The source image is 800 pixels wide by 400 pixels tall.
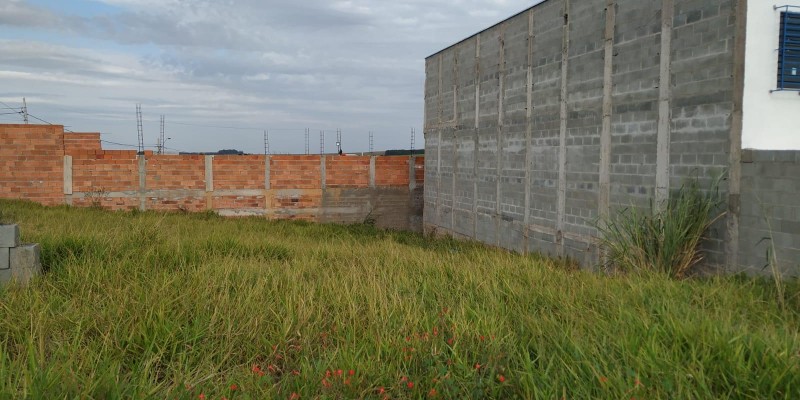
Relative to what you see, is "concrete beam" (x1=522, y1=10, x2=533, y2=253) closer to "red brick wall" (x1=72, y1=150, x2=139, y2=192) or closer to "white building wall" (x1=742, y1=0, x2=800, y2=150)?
"white building wall" (x1=742, y1=0, x2=800, y2=150)

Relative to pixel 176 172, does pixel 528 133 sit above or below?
above

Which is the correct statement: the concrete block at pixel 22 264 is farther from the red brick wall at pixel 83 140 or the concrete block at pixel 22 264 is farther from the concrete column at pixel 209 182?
the red brick wall at pixel 83 140

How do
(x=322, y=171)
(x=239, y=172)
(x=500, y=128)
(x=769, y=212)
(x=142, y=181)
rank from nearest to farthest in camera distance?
(x=769, y=212)
(x=500, y=128)
(x=142, y=181)
(x=239, y=172)
(x=322, y=171)

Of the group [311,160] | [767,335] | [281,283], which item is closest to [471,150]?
[311,160]

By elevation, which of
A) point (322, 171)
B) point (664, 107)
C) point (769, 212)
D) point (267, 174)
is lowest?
point (769, 212)

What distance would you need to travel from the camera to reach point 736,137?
6852 millimetres

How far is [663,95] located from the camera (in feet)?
26.0

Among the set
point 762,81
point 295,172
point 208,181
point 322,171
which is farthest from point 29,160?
point 762,81

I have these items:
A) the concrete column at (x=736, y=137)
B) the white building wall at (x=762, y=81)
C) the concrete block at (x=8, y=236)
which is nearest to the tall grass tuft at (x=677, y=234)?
the concrete column at (x=736, y=137)

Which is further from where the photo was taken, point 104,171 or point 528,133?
point 104,171

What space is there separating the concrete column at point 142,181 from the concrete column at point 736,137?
14.8 metres

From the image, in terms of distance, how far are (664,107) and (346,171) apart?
1165 centimetres

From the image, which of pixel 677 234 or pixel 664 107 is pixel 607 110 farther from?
pixel 677 234

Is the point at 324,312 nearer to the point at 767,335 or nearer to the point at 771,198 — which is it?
the point at 767,335
